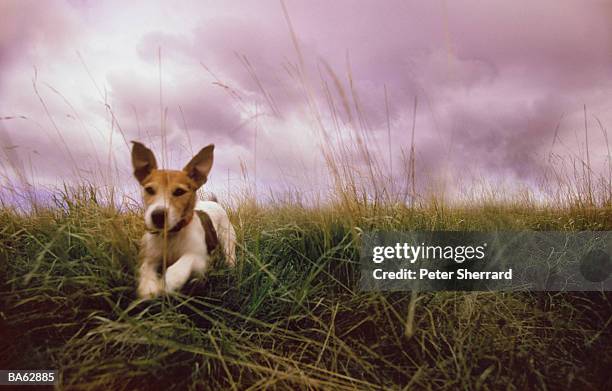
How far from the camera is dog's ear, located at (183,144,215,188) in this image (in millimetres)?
1613

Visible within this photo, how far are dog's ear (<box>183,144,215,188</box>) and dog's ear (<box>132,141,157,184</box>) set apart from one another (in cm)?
14

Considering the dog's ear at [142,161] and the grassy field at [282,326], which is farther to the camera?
the dog's ear at [142,161]

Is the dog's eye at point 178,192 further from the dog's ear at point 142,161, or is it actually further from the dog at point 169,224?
the dog's ear at point 142,161

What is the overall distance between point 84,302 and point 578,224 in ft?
11.4

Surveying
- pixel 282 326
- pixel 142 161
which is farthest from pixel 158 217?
pixel 282 326

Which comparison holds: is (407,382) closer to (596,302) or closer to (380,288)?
(380,288)

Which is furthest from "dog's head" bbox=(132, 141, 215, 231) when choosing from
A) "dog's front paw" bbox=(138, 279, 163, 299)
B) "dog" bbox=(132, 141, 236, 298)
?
"dog's front paw" bbox=(138, 279, 163, 299)

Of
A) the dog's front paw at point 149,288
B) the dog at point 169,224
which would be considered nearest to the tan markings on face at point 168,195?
the dog at point 169,224

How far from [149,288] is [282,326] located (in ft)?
1.94

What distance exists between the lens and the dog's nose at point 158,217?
1450mm

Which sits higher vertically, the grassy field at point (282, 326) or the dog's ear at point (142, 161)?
the dog's ear at point (142, 161)

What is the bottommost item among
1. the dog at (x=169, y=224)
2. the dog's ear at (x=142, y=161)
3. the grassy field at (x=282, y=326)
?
the grassy field at (x=282, y=326)

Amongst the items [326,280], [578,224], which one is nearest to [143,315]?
[326,280]

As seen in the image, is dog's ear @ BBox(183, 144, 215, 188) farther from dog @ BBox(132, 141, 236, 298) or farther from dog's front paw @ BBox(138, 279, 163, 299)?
dog's front paw @ BBox(138, 279, 163, 299)
